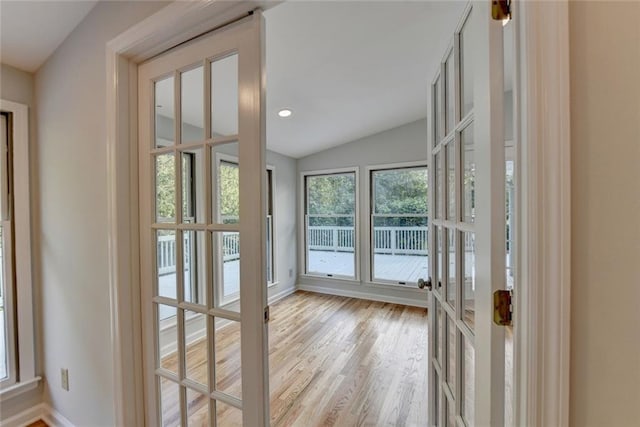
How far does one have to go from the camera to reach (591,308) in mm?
545

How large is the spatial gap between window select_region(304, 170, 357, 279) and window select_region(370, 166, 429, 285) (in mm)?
346

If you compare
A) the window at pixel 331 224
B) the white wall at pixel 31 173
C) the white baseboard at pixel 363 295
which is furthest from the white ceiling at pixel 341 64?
the white baseboard at pixel 363 295

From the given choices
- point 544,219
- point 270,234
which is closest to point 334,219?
point 270,234

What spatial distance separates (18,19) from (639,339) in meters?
2.58

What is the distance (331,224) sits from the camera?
4551mm

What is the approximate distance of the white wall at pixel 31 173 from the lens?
1.65 m

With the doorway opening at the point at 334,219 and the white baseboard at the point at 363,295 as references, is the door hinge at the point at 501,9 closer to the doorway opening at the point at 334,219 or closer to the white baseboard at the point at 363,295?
the doorway opening at the point at 334,219

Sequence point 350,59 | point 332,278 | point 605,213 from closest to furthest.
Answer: point 605,213 < point 350,59 < point 332,278

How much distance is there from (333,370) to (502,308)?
2021mm

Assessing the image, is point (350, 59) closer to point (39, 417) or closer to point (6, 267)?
point (6, 267)

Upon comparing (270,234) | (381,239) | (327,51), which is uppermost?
(327,51)

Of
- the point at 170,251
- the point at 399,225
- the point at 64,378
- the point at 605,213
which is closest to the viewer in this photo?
the point at 605,213

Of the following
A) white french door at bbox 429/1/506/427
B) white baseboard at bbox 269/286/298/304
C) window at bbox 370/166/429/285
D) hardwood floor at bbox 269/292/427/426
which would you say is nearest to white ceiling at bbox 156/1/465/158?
white french door at bbox 429/1/506/427

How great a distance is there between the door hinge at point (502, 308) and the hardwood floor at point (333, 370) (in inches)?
36.6
